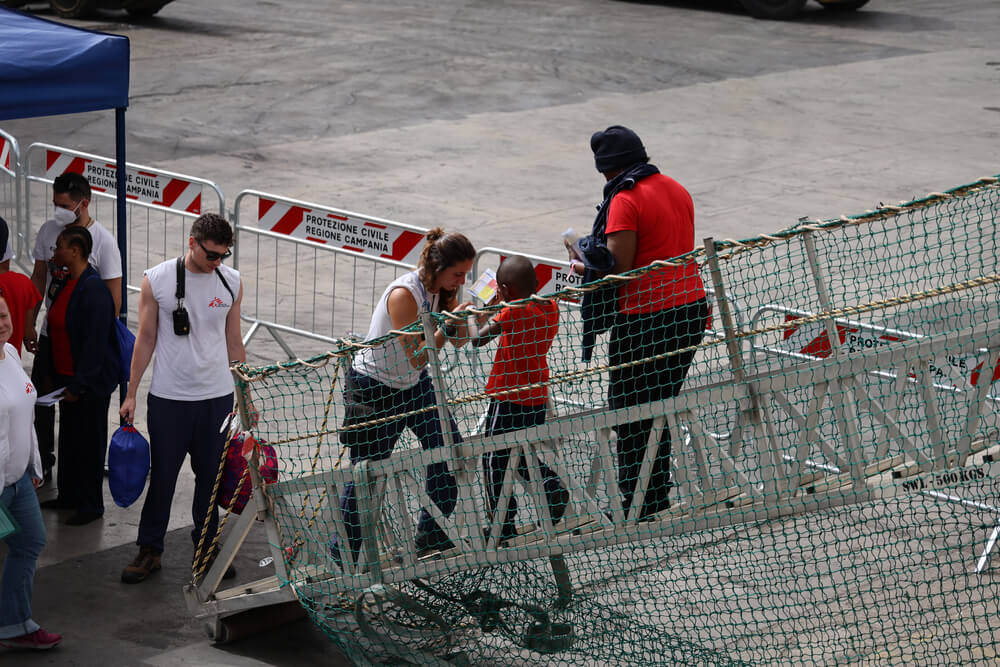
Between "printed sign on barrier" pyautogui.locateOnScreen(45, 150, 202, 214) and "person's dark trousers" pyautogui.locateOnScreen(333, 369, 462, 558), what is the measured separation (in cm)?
450

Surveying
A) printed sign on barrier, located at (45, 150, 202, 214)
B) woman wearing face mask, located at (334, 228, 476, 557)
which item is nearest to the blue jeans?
woman wearing face mask, located at (334, 228, 476, 557)

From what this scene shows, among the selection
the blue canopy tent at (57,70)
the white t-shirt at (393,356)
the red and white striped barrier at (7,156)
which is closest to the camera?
the white t-shirt at (393,356)

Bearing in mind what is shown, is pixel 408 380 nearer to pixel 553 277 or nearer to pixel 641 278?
pixel 641 278

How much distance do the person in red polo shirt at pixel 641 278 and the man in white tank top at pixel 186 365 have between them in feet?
6.04

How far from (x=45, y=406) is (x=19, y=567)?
1870 millimetres

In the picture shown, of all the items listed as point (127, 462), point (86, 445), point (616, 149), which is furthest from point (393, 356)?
point (86, 445)

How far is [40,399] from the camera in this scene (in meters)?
6.77

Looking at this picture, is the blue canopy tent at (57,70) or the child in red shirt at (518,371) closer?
the child in red shirt at (518,371)

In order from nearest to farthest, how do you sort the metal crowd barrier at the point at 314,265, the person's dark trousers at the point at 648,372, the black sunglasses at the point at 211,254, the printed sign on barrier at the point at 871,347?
the person's dark trousers at the point at 648,372 < the printed sign on barrier at the point at 871,347 < the black sunglasses at the point at 211,254 < the metal crowd barrier at the point at 314,265

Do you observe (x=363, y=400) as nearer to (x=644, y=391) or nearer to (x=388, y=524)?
(x=388, y=524)

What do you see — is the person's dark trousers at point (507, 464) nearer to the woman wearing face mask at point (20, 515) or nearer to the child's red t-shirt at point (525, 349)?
the child's red t-shirt at point (525, 349)

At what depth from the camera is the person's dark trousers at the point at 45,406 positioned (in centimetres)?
682

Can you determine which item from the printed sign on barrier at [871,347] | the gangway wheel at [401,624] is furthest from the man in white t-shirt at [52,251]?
the printed sign on barrier at [871,347]

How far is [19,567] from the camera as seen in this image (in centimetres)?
540
